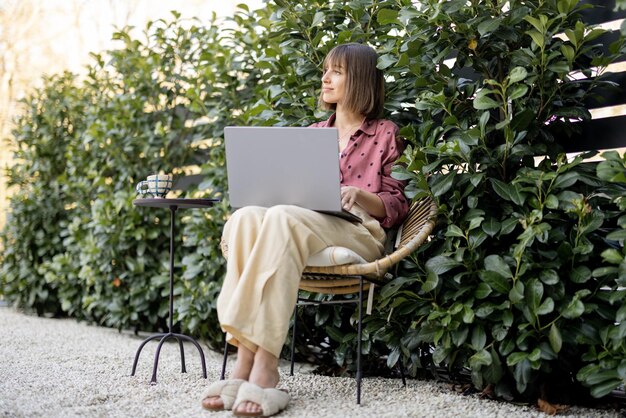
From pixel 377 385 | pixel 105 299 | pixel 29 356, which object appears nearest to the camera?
pixel 377 385

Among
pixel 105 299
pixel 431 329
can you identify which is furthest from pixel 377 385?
pixel 105 299

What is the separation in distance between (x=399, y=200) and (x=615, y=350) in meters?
0.80

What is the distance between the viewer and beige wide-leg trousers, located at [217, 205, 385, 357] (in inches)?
71.6

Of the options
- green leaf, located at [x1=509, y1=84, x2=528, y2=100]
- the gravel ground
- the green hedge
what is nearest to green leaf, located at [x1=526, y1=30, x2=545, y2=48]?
the green hedge

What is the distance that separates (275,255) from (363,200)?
0.42 m

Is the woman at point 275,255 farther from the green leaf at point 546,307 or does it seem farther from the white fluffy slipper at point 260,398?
the green leaf at point 546,307

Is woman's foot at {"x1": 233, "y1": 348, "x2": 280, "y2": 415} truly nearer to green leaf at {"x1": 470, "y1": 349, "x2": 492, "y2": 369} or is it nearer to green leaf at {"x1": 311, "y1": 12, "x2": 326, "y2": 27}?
green leaf at {"x1": 470, "y1": 349, "x2": 492, "y2": 369}

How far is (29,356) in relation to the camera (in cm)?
284

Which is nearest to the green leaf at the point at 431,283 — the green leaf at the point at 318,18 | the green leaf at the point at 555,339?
the green leaf at the point at 555,339

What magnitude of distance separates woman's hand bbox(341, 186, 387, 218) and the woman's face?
395 millimetres

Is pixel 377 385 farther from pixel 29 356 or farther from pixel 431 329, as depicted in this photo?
pixel 29 356

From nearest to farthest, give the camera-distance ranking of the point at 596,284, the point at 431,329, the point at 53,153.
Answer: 1. the point at 596,284
2. the point at 431,329
3. the point at 53,153

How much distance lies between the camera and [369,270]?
1.97 m

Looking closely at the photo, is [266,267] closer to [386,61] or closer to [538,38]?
[386,61]
